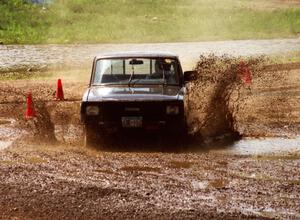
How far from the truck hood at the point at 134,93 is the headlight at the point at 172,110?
13 centimetres

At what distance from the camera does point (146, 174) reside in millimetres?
9164

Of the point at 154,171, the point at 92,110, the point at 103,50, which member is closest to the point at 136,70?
the point at 92,110

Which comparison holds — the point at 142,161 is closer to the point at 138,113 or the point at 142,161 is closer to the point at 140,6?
the point at 138,113

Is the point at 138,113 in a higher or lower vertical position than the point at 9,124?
higher

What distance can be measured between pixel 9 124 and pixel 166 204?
6.97 metres

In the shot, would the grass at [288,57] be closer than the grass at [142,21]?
Yes

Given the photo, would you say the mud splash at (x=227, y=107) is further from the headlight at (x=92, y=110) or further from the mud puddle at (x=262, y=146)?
the headlight at (x=92, y=110)

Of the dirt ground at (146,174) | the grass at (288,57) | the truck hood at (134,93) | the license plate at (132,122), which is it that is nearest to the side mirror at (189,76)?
the truck hood at (134,93)

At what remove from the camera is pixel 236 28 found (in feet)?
152

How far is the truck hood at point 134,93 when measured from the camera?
1077cm

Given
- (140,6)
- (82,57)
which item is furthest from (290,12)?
(82,57)

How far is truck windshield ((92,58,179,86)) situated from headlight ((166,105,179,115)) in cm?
105

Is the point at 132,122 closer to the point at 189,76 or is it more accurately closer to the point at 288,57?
the point at 189,76

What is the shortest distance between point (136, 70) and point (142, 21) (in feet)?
118
